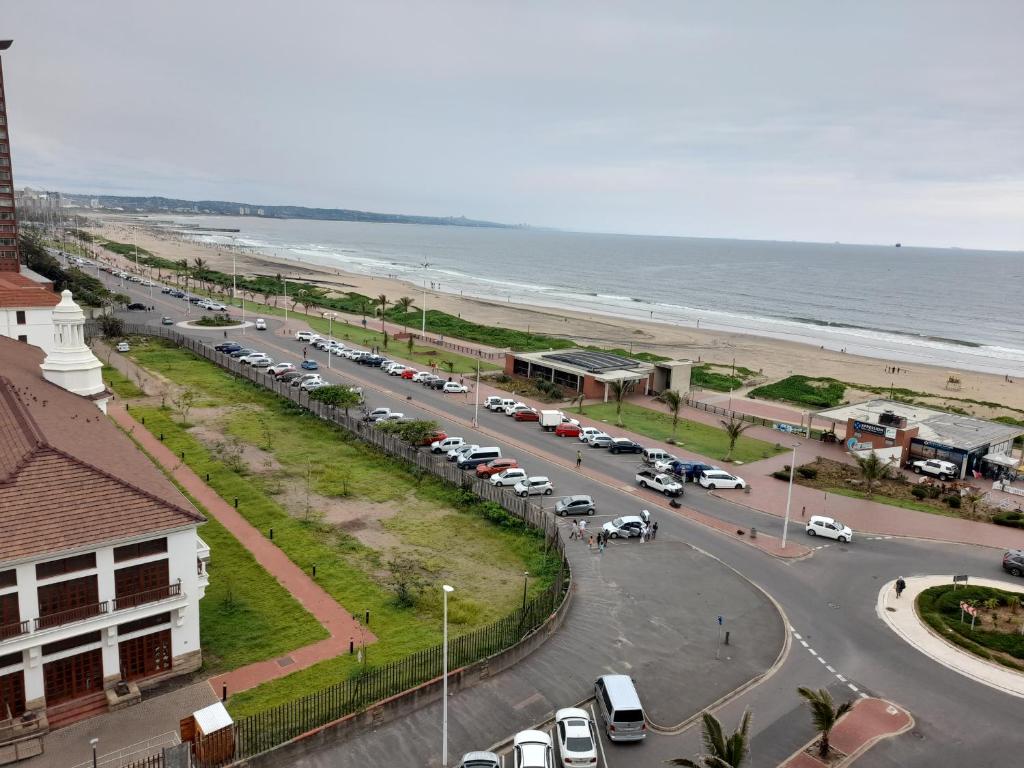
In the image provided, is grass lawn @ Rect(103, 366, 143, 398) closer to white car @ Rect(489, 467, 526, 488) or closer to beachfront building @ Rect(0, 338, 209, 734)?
white car @ Rect(489, 467, 526, 488)

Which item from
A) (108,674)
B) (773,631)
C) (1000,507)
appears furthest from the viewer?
(1000,507)

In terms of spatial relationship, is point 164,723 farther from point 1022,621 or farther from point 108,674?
point 1022,621

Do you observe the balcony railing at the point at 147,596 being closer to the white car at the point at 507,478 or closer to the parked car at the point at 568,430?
the white car at the point at 507,478

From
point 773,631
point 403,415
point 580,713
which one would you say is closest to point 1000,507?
point 773,631

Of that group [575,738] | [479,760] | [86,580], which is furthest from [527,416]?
[479,760]

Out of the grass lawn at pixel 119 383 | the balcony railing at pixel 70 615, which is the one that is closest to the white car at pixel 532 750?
the balcony railing at pixel 70 615

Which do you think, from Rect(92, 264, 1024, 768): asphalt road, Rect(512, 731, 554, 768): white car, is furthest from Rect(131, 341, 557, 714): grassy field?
Rect(512, 731, 554, 768): white car
